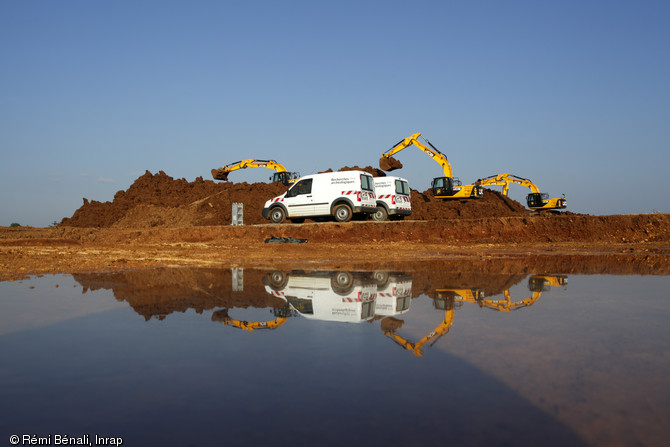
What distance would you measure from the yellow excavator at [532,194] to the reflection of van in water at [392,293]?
3464cm

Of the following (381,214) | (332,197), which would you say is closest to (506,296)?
(332,197)

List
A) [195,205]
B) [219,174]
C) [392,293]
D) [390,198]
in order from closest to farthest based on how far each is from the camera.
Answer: [392,293] → [390,198] → [195,205] → [219,174]

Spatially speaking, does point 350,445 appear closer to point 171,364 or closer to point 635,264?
point 171,364

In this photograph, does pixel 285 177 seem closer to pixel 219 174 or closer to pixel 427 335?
pixel 219 174

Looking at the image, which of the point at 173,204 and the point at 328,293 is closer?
the point at 328,293

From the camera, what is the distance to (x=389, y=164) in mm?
34281

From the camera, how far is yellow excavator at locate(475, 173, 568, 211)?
41.5 m

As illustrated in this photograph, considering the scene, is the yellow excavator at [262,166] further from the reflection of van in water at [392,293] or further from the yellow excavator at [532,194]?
the reflection of van in water at [392,293]

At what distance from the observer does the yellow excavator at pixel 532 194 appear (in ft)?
136

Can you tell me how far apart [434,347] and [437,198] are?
36.5m

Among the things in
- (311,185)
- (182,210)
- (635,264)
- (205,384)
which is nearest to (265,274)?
(205,384)

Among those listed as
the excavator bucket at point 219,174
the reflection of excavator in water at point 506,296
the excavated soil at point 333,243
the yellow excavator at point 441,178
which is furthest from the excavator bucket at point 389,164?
the reflection of excavator in water at point 506,296

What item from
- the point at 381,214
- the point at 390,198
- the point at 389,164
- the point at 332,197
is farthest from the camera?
the point at 389,164

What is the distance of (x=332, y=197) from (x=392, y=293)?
15.0 m
